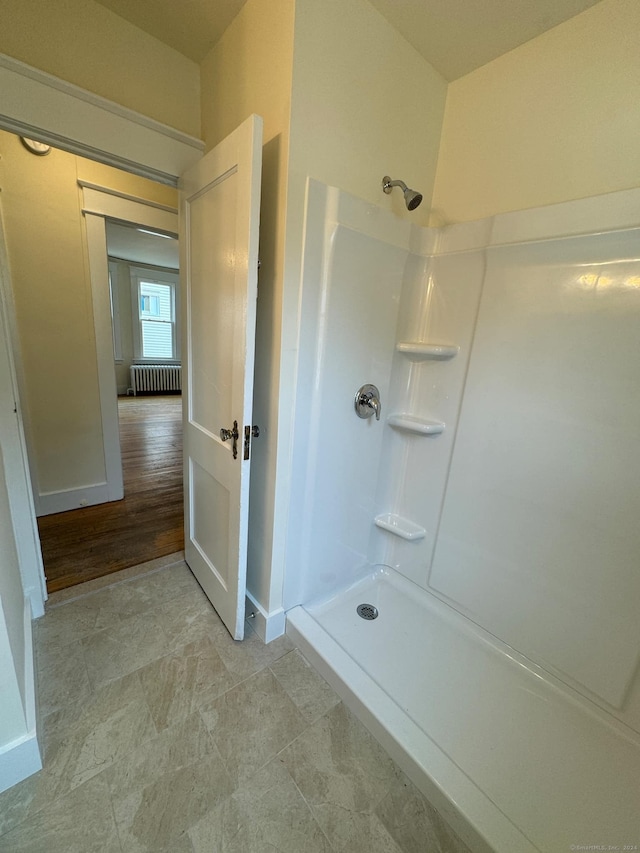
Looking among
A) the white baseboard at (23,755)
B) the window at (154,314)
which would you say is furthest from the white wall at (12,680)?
the window at (154,314)

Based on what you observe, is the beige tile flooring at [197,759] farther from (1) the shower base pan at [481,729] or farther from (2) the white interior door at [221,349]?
(2) the white interior door at [221,349]

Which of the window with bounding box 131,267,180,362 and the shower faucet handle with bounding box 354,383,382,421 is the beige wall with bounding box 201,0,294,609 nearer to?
the shower faucet handle with bounding box 354,383,382,421

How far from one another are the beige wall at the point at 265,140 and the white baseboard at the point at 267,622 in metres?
0.05

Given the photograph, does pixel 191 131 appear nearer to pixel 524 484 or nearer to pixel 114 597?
pixel 524 484

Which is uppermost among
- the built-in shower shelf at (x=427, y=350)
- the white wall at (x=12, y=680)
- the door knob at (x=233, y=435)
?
the built-in shower shelf at (x=427, y=350)

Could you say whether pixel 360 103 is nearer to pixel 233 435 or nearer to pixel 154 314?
pixel 233 435

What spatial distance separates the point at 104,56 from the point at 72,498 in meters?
2.46

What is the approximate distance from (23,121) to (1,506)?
4.22 feet

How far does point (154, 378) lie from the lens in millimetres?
6684

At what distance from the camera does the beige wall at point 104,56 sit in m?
1.07

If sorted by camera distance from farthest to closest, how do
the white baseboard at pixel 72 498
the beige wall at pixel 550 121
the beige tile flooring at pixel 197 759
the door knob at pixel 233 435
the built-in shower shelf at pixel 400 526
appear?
the white baseboard at pixel 72 498 → the built-in shower shelf at pixel 400 526 → the door knob at pixel 233 435 → the beige wall at pixel 550 121 → the beige tile flooring at pixel 197 759

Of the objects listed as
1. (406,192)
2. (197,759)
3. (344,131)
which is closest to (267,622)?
(197,759)

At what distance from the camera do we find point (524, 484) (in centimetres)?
135

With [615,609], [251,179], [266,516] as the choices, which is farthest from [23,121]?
[615,609]
